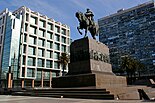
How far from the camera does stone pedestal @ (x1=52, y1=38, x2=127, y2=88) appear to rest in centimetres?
1775

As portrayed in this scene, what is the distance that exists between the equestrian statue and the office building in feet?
126

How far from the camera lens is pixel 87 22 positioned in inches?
878

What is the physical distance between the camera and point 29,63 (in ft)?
200

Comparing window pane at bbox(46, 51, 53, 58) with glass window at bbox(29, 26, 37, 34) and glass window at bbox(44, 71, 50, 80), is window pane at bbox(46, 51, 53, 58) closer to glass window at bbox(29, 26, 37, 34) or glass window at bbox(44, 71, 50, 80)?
glass window at bbox(44, 71, 50, 80)

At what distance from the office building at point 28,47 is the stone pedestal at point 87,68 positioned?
3832cm

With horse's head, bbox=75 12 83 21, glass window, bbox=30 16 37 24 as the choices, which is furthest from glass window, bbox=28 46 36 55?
horse's head, bbox=75 12 83 21

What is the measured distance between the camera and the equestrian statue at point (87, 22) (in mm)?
21688

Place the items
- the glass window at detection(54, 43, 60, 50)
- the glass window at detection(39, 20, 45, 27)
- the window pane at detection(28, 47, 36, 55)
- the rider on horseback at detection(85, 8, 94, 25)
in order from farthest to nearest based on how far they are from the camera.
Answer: the glass window at detection(54, 43, 60, 50) < the glass window at detection(39, 20, 45, 27) < the window pane at detection(28, 47, 36, 55) < the rider on horseback at detection(85, 8, 94, 25)

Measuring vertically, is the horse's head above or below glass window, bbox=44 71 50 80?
above

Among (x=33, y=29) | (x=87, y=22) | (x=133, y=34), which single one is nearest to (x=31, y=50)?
(x=33, y=29)

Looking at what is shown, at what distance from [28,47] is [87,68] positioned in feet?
154

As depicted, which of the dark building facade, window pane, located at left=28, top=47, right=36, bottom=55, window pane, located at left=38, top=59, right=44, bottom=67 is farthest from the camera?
the dark building facade

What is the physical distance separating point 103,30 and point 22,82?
232 feet

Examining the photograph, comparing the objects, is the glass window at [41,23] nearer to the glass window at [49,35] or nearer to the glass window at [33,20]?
the glass window at [33,20]
